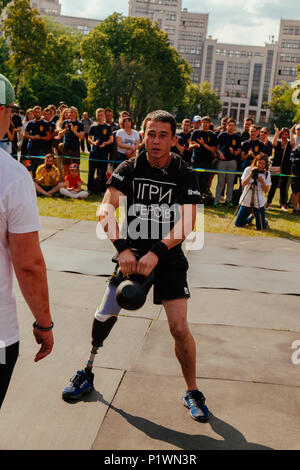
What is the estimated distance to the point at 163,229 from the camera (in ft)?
10.7

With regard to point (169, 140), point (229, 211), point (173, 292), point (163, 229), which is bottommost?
point (229, 211)

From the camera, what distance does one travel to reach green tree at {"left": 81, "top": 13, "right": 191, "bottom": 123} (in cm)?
5291

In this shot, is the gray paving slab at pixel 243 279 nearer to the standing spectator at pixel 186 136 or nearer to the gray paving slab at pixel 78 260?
the gray paving slab at pixel 78 260

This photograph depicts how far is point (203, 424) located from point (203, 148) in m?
9.76

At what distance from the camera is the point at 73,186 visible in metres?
12.2

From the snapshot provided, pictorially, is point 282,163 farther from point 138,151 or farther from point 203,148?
point 138,151

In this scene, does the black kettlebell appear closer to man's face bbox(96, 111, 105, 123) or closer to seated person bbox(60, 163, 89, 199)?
seated person bbox(60, 163, 89, 199)

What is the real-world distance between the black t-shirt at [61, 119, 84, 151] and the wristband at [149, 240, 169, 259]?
10.4 meters

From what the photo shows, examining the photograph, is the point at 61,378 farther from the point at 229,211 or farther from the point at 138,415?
the point at 229,211

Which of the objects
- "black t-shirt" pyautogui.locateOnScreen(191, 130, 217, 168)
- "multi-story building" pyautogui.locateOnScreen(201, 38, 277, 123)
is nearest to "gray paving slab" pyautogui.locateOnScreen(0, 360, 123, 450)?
"black t-shirt" pyautogui.locateOnScreen(191, 130, 217, 168)

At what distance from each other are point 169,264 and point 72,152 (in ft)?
34.1

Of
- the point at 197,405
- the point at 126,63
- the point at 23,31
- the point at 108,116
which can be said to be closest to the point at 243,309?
the point at 197,405
